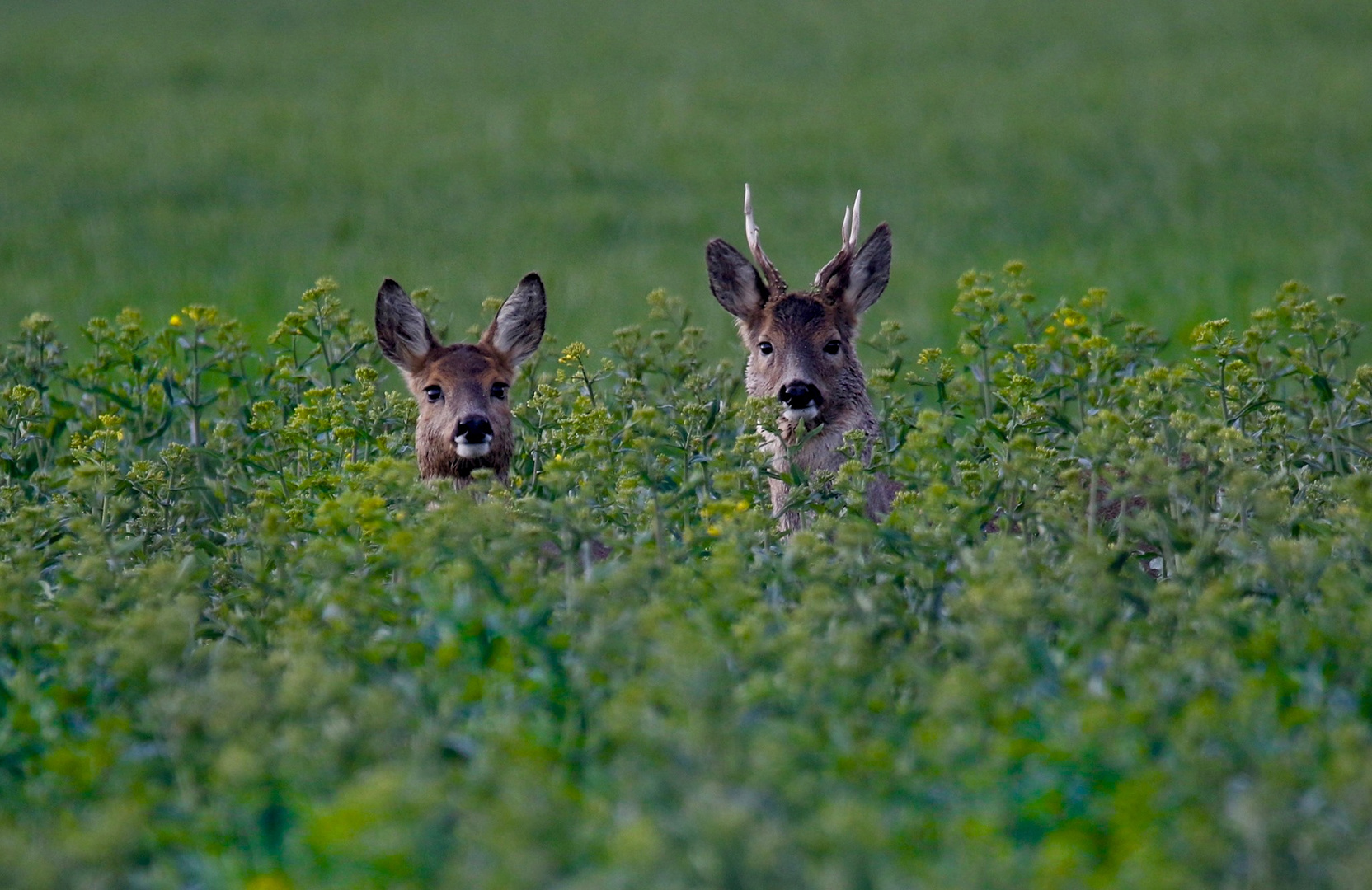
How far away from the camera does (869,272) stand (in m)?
8.10

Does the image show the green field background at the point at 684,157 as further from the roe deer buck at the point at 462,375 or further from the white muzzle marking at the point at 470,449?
the white muzzle marking at the point at 470,449

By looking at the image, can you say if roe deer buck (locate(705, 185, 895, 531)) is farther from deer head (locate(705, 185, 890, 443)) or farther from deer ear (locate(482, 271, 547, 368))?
deer ear (locate(482, 271, 547, 368))

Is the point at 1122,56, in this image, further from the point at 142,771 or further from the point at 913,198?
the point at 142,771

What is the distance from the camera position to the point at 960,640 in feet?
14.3

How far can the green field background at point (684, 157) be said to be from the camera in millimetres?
15445

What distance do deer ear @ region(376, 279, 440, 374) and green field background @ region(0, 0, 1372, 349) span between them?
426 cm

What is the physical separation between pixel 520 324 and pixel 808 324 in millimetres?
1246

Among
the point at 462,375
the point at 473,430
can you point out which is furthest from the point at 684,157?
the point at 473,430

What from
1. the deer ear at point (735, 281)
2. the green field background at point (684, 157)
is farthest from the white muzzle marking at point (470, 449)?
the green field background at point (684, 157)

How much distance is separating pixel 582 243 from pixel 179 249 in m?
4.05

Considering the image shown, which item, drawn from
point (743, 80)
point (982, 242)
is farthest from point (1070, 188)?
point (743, 80)

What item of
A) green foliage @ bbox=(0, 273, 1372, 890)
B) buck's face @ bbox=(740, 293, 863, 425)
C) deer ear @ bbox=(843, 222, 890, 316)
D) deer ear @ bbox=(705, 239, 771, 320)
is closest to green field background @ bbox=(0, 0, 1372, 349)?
deer ear @ bbox=(705, 239, 771, 320)

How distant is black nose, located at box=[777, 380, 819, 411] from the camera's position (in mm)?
7406

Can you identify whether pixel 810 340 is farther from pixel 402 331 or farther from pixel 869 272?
pixel 402 331
